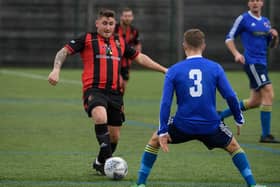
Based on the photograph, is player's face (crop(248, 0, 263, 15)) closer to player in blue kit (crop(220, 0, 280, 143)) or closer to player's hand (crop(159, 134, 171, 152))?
player in blue kit (crop(220, 0, 280, 143))

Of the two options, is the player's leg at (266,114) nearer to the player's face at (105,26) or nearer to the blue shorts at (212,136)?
the player's face at (105,26)

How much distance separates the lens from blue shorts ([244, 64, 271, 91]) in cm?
1202

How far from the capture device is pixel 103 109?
28.0ft

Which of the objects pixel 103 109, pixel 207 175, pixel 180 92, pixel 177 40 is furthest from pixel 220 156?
pixel 177 40

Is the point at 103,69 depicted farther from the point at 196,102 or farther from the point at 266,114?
the point at 266,114

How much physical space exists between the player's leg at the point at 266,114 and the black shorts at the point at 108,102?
11.2 ft

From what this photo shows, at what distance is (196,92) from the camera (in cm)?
721

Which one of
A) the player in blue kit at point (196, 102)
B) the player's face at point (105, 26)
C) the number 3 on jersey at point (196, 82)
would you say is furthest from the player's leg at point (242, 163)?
the player's face at point (105, 26)

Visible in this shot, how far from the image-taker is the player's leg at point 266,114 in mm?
11744

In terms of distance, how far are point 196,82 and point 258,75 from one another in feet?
16.4

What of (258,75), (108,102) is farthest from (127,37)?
(108,102)

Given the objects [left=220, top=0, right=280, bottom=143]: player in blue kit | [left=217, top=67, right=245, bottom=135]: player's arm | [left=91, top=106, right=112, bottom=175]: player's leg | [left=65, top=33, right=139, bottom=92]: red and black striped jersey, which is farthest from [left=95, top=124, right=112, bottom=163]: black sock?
[left=220, top=0, right=280, bottom=143]: player in blue kit

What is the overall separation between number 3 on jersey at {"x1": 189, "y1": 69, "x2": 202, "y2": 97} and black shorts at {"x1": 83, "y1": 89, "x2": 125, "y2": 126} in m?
1.62

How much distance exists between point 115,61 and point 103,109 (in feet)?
2.35
